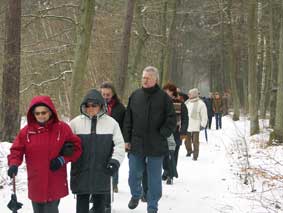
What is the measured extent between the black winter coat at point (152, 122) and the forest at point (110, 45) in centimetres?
485

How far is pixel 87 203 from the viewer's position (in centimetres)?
555

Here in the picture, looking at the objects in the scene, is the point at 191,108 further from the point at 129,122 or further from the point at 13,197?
the point at 13,197

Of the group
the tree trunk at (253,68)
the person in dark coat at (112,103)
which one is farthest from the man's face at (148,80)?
the tree trunk at (253,68)

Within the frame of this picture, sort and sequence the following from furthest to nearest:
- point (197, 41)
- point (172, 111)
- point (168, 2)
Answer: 1. point (197, 41)
2. point (168, 2)
3. point (172, 111)

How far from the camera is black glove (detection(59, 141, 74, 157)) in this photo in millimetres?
5062

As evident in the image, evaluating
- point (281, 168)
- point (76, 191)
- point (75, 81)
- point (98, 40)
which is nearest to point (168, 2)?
point (98, 40)

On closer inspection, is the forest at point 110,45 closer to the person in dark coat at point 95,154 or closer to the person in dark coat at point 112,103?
the person in dark coat at point 112,103

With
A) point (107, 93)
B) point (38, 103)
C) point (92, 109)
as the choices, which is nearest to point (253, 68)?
point (107, 93)

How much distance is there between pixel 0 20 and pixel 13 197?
12337 millimetres

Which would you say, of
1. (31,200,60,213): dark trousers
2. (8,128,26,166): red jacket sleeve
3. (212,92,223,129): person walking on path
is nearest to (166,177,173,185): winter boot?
(31,200,60,213): dark trousers

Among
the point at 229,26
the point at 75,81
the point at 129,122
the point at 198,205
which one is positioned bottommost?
the point at 198,205

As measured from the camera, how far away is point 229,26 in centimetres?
2825

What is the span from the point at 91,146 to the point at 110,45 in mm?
18933

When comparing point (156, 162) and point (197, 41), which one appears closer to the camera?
point (156, 162)
